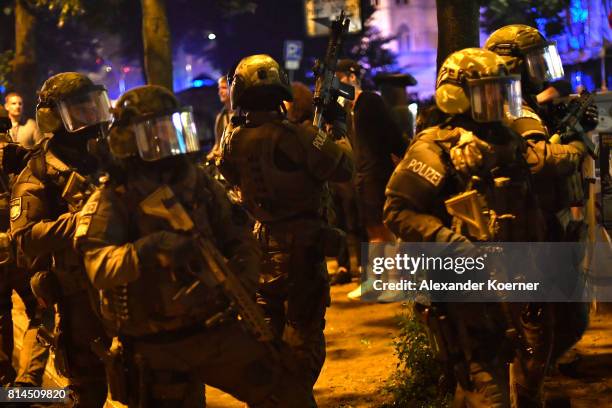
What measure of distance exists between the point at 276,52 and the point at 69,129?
1114 inches

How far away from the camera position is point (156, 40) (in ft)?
48.3

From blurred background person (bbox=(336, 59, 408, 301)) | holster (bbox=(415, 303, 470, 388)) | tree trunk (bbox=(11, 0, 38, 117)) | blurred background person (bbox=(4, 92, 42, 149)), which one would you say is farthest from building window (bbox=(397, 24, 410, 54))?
holster (bbox=(415, 303, 470, 388))

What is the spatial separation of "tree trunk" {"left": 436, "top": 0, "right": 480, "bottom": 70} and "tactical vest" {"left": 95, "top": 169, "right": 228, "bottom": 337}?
3547 millimetres

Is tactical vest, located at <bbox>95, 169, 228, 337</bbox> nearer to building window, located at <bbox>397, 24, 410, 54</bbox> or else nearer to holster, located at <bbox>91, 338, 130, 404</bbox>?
holster, located at <bbox>91, 338, 130, 404</bbox>

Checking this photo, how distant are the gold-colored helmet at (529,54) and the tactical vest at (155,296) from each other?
2.45 meters

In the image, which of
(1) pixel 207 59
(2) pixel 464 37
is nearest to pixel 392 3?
(1) pixel 207 59

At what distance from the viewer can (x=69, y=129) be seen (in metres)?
5.76

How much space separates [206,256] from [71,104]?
6.43 feet

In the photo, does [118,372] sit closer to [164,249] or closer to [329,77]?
[164,249]

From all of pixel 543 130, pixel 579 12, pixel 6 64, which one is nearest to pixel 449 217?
pixel 543 130

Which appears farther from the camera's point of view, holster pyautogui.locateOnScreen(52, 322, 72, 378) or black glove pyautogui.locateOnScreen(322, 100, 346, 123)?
black glove pyautogui.locateOnScreen(322, 100, 346, 123)

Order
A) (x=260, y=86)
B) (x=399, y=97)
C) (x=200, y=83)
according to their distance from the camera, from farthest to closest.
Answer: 1. (x=200, y=83)
2. (x=399, y=97)
3. (x=260, y=86)

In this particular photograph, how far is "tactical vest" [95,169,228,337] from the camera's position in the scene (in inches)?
171

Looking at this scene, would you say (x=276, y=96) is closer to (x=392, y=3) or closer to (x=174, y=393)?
(x=174, y=393)
